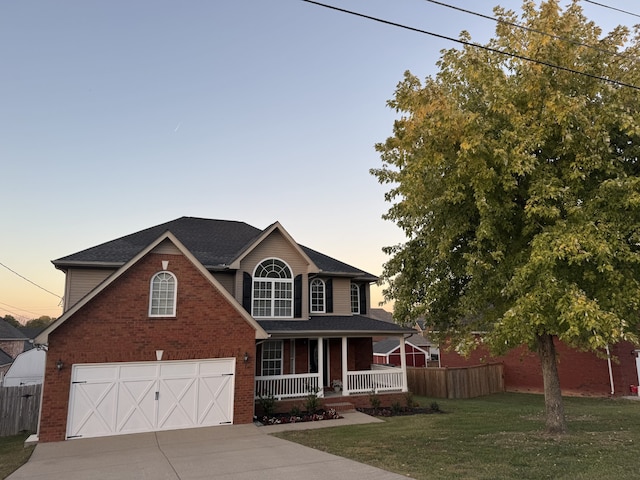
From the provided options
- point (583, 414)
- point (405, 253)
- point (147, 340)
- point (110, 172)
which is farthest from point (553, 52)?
point (110, 172)

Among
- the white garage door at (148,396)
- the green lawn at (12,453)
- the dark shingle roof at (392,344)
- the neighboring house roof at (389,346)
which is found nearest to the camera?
the green lawn at (12,453)

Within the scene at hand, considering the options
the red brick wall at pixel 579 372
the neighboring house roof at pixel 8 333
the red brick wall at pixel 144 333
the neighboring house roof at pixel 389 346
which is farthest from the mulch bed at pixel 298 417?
the neighboring house roof at pixel 8 333

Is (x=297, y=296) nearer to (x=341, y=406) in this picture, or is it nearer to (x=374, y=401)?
(x=341, y=406)

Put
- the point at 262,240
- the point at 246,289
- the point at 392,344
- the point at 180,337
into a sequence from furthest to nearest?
1. the point at 392,344
2. the point at 262,240
3. the point at 246,289
4. the point at 180,337

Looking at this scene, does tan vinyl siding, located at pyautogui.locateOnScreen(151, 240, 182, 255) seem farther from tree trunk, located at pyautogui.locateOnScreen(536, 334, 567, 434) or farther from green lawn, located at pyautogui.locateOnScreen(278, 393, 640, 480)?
tree trunk, located at pyautogui.locateOnScreen(536, 334, 567, 434)

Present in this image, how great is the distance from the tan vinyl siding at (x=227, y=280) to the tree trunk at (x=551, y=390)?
11693 millimetres

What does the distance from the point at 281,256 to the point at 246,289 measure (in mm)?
2122

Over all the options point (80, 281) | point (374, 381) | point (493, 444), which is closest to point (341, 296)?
point (374, 381)

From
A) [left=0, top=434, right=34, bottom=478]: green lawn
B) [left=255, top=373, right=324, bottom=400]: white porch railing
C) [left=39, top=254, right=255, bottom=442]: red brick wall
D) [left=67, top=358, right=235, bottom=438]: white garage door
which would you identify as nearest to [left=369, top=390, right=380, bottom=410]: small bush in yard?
[left=255, top=373, right=324, bottom=400]: white porch railing

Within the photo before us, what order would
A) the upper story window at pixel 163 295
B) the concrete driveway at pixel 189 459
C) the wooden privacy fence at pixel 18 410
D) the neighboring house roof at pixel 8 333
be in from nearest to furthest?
the concrete driveway at pixel 189 459, the upper story window at pixel 163 295, the wooden privacy fence at pixel 18 410, the neighboring house roof at pixel 8 333

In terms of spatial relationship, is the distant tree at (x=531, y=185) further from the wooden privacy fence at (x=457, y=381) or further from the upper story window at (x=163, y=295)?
the wooden privacy fence at (x=457, y=381)

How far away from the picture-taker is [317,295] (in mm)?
19438

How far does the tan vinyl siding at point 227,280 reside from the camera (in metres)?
17.6

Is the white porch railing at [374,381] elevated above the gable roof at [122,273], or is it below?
below
